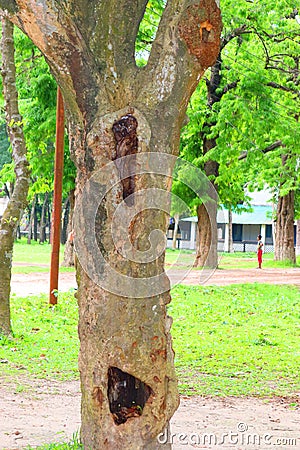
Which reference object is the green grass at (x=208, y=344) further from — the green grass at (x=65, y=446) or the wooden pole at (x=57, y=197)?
the green grass at (x=65, y=446)

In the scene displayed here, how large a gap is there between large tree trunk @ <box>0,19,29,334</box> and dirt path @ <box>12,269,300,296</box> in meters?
6.36

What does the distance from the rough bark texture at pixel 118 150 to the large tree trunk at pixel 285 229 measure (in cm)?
2767

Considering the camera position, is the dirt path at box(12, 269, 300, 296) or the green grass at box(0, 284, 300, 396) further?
the dirt path at box(12, 269, 300, 296)

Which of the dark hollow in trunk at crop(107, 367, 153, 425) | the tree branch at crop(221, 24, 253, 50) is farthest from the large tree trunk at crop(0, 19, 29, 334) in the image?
the tree branch at crop(221, 24, 253, 50)

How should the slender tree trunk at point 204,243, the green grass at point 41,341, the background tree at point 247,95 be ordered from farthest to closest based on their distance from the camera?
the slender tree trunk at point 204,243 < the background tree at point 247,95 < the green grass at point 41,341

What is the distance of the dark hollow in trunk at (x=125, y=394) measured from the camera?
5105mm

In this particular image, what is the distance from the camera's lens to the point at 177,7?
5.18 metres

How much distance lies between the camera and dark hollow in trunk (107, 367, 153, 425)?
201 inches

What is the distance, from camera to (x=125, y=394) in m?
5.19

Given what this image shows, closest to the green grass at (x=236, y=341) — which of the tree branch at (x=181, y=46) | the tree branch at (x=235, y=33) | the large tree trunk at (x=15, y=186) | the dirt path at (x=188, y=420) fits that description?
the dirt path at (x=188, y=420)

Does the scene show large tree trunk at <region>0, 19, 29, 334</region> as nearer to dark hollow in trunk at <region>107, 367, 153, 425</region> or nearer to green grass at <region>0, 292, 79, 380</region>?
green grass at <region>0, 292, 79, 380</region>

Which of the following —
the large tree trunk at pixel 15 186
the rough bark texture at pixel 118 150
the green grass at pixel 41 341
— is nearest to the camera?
the rough bark texture at pixel 118 150

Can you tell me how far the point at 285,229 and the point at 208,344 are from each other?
21681mm

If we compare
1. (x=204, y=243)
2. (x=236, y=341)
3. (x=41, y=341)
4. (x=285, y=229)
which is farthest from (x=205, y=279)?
(x=41, y=341)
